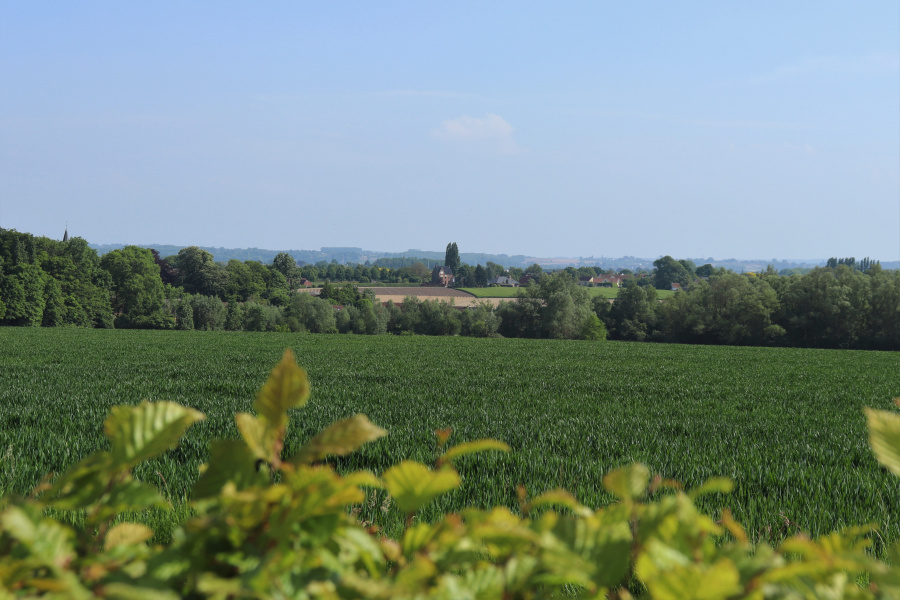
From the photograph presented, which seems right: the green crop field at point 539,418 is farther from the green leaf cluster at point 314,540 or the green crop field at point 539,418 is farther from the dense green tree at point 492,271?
the dense green tree at point 492,271

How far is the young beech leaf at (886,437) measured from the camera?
0.66 m

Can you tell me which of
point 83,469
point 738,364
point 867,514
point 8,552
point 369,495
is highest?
point 83,469

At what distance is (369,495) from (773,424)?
7.84 metres

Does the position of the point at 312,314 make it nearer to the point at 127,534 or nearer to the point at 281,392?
the point at 127,534

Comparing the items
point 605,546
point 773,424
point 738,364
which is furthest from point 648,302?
point 605,546

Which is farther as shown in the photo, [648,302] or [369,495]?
[648,302]

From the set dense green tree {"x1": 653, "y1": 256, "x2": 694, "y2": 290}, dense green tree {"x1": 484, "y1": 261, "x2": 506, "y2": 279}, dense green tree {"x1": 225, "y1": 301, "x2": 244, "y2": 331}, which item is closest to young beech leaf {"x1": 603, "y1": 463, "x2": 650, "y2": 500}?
dense green tree {"x1": 225, "y1": 301, "x2": 244, "y2": 331}

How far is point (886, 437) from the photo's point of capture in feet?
2.19

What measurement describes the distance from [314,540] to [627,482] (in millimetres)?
426

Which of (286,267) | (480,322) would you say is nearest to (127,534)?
(480,322)

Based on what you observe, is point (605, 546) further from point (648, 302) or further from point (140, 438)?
point (648, 302)

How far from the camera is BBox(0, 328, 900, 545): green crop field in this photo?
4.56 metres

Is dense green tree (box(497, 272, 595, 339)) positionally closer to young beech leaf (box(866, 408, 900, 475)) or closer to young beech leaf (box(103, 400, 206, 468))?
young beech leaf (box(866, 408, 900, 475))

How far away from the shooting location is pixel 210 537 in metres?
0.62
